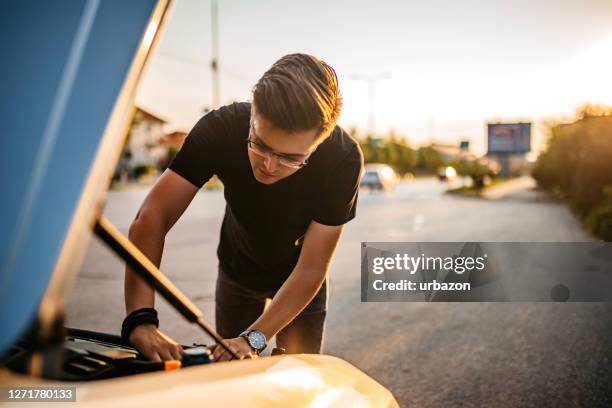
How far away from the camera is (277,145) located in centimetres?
171

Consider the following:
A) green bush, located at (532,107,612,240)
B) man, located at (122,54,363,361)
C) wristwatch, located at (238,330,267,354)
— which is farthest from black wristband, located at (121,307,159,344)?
green bush, located at (532,107,612,240)

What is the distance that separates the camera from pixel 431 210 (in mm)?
20219

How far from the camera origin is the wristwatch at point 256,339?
5.32 ft

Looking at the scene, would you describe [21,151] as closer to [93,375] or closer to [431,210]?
[93,375]

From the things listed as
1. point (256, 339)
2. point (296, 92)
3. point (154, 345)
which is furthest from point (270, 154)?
point (154, 345)

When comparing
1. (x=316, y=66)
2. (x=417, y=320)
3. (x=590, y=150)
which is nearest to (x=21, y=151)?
(x=316, y=66)

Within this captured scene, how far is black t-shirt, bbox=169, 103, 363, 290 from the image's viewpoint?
2014 millimetres

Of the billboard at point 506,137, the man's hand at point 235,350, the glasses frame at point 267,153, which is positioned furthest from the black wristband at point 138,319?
the billboard at point 506,137

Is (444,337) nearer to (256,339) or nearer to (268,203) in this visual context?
(268,203)

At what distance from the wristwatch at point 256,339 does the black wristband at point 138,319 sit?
0.33 metres

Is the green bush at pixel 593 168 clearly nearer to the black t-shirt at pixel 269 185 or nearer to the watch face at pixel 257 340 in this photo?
the black t-shirt at pixel 269 185

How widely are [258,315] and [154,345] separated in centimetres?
141

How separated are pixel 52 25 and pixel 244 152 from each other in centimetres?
133

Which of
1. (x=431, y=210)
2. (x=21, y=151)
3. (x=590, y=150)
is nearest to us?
(x=21, y=151)
